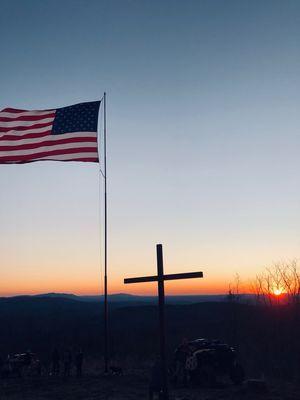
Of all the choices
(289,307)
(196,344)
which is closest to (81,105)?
(196,344)

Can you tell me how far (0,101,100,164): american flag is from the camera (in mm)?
17312

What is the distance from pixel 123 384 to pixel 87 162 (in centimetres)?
933

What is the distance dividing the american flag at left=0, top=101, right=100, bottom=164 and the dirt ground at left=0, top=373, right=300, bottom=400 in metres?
8.97

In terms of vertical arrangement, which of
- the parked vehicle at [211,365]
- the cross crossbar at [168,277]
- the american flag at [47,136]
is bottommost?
the parked vehicle at [211,365]

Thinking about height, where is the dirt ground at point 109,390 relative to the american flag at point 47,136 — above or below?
below

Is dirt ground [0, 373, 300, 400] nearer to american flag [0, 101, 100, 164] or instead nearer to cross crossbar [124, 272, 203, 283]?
cross crossbar [124, 272, 203, 283]

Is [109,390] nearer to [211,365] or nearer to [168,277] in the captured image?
[211,365]

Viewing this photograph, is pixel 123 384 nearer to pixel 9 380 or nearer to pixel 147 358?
pixel 9 380

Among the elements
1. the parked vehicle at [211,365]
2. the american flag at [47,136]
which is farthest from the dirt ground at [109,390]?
the american flag at [47,136]

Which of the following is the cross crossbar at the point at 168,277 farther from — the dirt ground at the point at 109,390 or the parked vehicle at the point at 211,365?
the parked vehicle at the point at 211,365

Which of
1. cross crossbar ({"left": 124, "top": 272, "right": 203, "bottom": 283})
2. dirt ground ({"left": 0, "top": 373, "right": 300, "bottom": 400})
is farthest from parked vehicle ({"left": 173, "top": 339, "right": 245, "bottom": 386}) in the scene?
cross crossbar ({"left": 124, "top": 272, "right": 203, "bottom": 283})

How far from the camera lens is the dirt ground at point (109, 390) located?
15.7 m

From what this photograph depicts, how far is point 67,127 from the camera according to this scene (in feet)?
59.5

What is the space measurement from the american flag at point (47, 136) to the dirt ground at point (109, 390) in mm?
8973
